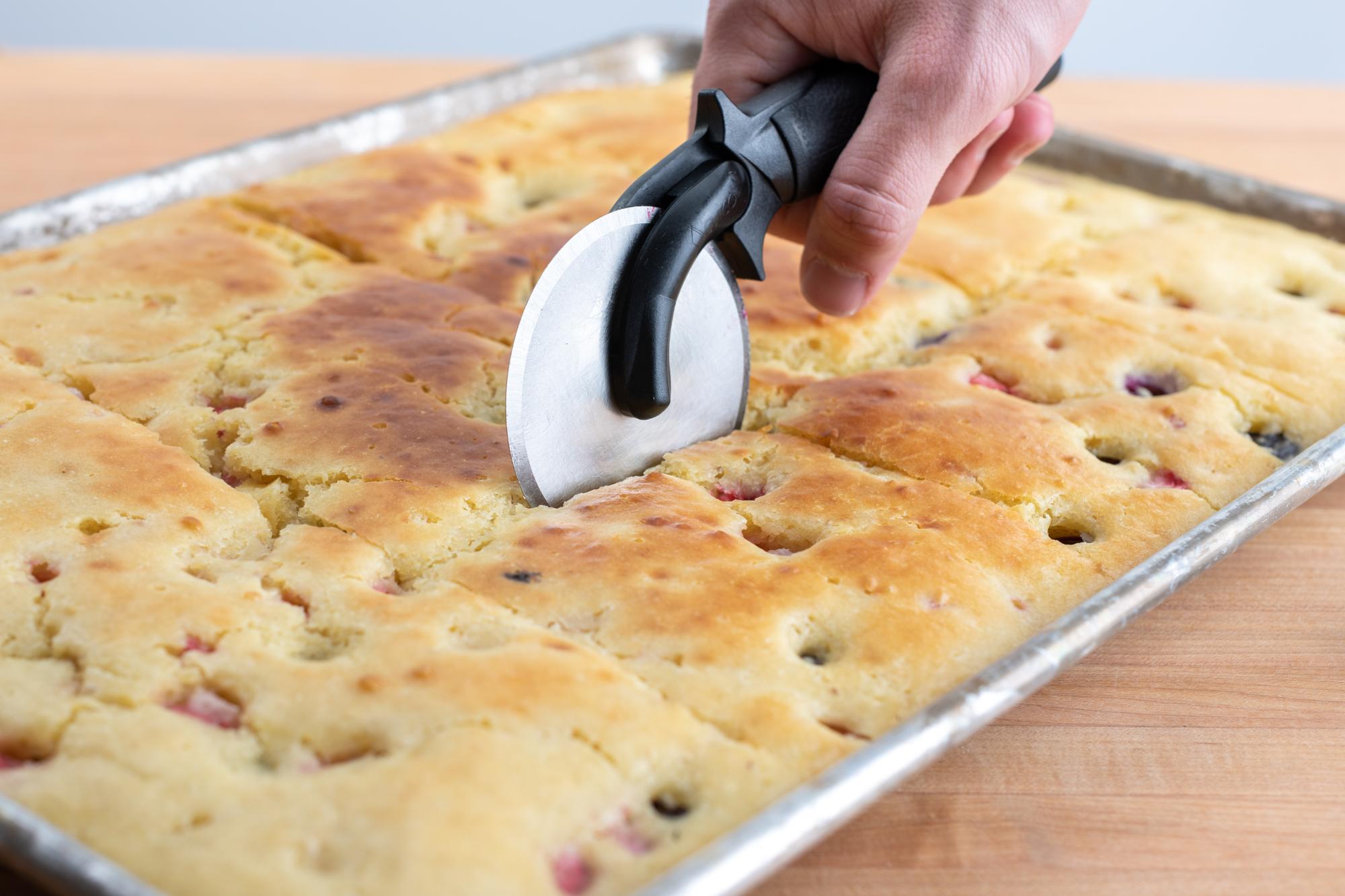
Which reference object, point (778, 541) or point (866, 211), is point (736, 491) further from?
point (866, 211)

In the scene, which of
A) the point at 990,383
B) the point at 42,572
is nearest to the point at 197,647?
the point at 42,572

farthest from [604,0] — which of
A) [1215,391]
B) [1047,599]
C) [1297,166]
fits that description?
[1047,599]

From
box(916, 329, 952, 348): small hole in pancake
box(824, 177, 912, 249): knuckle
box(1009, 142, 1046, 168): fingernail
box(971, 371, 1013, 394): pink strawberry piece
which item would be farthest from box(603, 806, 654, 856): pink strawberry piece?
box(1009, 142, 1046, 168): fingernail

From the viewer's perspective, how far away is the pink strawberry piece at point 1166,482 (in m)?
1.56

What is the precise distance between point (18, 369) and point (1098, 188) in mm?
1803

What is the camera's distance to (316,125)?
2.50 m

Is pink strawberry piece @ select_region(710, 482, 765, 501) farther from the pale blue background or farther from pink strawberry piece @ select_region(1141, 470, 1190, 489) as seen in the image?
the pale blue background

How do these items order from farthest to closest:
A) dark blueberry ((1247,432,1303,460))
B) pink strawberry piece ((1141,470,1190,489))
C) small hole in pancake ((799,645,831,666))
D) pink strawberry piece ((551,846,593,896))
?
dark blueberry ((1247,432,1303,460)) < pink strawberry piece ((1141,470,1190,489)) < small hole in pancake ((799,645,831,666)) < pink strawberry piece ((551,846,593,896))

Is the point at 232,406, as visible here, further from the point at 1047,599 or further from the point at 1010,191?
the point at 1010,191

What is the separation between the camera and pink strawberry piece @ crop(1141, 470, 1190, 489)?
61.4 inches

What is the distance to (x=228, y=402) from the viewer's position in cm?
163

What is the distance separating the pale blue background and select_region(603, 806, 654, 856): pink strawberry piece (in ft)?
15.6

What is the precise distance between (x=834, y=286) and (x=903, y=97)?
0.26 m

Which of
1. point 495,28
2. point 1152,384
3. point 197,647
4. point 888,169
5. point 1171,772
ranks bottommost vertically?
point 495,28
